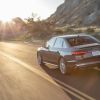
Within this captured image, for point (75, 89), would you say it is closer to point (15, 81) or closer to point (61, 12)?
point (15, 81)

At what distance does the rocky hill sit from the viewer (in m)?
121

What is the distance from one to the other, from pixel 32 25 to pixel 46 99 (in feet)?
212

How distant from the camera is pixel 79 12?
145500mm

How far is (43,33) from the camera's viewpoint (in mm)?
67750

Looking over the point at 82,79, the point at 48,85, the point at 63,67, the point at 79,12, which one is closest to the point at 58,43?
the point at 63,67

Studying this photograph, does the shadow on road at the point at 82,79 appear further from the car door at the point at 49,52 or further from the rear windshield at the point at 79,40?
the rear windshield at the point at 79,40

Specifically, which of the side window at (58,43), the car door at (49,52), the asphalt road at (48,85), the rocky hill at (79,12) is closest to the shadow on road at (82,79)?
the asphalt road at (48,85)

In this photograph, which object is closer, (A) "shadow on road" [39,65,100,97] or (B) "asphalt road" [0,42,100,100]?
(B) "asphalt road" [0,42,100,100]

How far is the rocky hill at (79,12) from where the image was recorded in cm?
12088

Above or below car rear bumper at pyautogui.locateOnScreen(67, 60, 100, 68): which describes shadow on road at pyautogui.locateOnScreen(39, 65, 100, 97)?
below

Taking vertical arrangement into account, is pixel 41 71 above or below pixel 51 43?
below

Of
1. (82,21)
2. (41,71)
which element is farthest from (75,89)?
(82,21)

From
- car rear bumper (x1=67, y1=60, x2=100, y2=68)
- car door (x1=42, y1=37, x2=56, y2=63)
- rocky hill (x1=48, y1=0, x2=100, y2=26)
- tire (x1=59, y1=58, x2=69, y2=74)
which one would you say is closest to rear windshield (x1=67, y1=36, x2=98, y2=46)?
tire (x1=59, y1=58, x2=69, y2=74)

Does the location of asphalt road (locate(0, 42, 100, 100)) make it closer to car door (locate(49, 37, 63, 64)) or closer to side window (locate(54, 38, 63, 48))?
car door (locate(49, 37, 63, 64))
